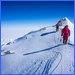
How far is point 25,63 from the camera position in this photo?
1073 cm

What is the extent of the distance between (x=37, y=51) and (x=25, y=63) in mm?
2686

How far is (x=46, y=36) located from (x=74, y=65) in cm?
782

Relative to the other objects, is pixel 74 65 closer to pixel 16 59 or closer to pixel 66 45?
pixel 66 45

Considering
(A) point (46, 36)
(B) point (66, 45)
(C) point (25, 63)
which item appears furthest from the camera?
(A) point (46, 36)

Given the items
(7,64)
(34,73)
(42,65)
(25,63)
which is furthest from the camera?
(7,64)

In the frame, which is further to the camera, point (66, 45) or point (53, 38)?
point (53, 38)

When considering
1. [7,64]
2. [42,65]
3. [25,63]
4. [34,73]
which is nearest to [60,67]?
[42,65]

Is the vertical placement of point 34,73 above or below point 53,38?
below

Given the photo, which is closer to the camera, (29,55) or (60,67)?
(60,67)

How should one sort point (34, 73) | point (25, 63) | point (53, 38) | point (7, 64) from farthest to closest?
1. point (53, 38)
2. point (7, 64)
3. point (25, 63)
4. point (34, 73)

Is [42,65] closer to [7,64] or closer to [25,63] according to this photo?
[25,63]

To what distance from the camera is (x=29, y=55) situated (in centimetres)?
1205

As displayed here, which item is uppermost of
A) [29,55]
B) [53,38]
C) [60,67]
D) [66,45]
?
[53,38]

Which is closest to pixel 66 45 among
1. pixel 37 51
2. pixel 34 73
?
pixel 37 51
